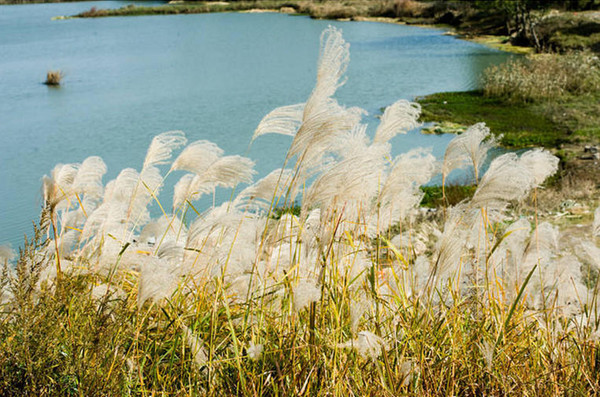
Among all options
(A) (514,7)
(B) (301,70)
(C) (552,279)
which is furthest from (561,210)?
(A) (514,7)

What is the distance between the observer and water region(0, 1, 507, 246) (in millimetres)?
11922

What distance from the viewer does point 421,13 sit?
39000 millimetres

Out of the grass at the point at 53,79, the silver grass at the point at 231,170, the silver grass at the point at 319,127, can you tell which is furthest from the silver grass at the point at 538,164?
the grass at the point at 53,79

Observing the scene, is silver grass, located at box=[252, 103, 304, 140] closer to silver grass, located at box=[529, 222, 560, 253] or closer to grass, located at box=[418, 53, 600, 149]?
silver grass, located at box=[529, 222, 560, 253]

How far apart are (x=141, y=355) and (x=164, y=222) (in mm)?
919

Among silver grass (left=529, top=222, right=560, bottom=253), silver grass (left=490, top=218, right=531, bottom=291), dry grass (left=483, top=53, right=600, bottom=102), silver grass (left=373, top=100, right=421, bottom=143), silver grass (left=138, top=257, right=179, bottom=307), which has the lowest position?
dry grass (left=483, top=53, right=600, bottom=102)

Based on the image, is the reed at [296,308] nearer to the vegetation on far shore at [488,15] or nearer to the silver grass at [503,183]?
the silver grass at [503,183]

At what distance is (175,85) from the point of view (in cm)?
1861

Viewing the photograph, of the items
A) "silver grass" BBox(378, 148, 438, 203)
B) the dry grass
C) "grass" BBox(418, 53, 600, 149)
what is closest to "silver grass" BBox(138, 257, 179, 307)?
"silver grass" BBox(378, 148, 438, 203)

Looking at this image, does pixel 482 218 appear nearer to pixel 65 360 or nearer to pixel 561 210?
pixel 65 360

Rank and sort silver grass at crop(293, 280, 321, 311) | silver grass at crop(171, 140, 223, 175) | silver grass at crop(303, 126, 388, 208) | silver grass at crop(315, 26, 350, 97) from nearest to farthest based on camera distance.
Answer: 1. silver grass at crop(293, 280, 321, 311)
2. silver grass at crop(303, 126, 388, 208)
3. silver grass at crop(315, 26, 350, 97)
4. silver grass at crop(171, 140, 223, 175)

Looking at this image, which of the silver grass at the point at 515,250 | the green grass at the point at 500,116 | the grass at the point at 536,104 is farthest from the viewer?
the grass at the point at 536,104

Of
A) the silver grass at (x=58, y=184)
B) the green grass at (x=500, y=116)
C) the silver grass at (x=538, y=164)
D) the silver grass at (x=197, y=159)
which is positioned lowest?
the green grass at (x=500, y=116)

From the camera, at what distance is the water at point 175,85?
11.9 m
